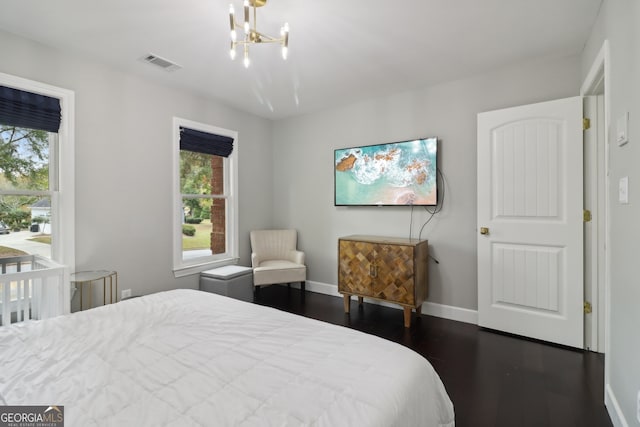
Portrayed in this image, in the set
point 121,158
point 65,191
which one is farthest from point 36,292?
point 121,158

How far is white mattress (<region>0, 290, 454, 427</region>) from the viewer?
35.3 inches

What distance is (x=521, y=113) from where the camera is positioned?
9.11 ft

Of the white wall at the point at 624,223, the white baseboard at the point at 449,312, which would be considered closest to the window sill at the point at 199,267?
the white baseboard at the point at 449,312

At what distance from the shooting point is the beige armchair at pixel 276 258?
3854 mm

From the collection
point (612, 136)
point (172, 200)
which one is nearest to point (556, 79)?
point (612, 136)

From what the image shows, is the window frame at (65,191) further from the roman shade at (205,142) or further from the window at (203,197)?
the roman shade at (205,142)

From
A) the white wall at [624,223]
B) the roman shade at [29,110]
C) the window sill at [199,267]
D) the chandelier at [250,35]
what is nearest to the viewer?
the white wall at [624,223]

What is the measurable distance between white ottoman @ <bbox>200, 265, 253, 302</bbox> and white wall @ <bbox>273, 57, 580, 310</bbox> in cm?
107

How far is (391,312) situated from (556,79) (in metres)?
2.79

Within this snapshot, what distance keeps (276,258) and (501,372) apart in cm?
296

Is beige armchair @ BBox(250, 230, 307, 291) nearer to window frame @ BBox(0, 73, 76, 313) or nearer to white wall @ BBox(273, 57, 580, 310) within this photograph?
white wall @ BBox(273, 57, 580, 310)

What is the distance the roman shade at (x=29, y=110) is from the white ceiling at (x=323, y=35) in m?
0.46

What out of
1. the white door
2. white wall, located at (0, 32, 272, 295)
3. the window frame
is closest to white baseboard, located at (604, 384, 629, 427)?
the white door

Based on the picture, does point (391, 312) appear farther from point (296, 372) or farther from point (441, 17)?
point (441, 17)
